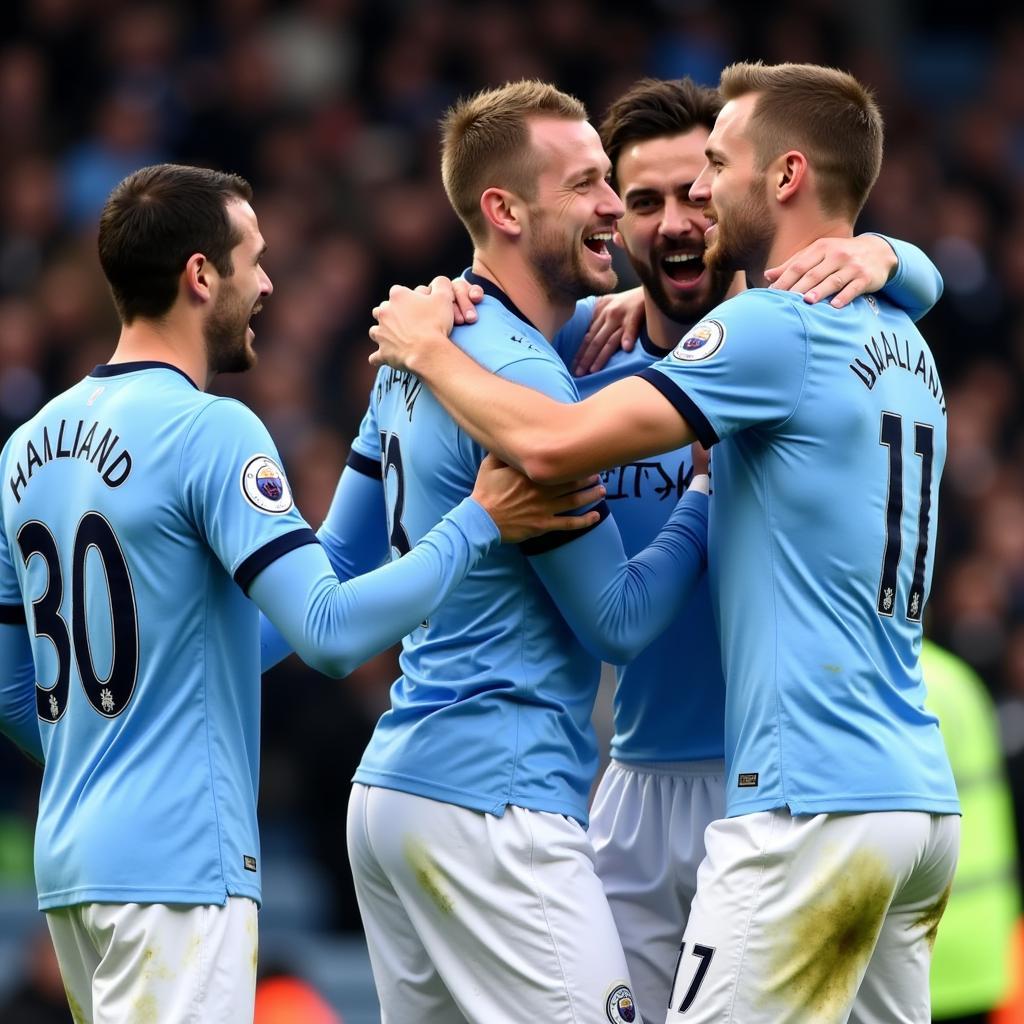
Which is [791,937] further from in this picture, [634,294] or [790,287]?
[634,294]

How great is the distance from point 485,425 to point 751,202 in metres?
0.82

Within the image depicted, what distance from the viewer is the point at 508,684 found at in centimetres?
419

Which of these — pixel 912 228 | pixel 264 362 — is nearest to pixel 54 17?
pixel 264 362

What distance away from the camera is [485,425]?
4.11 metres

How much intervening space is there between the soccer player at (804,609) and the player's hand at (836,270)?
0.10ft

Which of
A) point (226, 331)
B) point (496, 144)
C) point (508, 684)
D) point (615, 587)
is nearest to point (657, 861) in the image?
point (508, 684)

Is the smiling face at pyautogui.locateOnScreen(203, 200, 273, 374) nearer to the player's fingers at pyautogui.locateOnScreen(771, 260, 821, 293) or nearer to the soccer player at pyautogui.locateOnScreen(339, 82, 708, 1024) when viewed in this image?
the soccer player at pyautogui.locateOnScreen(339, 82, 708, 1024)

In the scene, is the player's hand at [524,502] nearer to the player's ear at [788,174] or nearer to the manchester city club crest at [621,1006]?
the player's ear at [788,174]

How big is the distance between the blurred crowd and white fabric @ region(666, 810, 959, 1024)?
483 cm

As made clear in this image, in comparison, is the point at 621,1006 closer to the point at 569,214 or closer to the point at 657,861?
the point at 657,861

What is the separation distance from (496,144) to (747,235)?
627 mm

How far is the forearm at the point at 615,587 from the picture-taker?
13.5 feet

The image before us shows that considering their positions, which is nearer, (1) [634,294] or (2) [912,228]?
(1) [634,294]

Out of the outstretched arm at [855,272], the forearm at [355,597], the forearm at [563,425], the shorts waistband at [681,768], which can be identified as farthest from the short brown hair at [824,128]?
the shorts waistband at [681,768]
